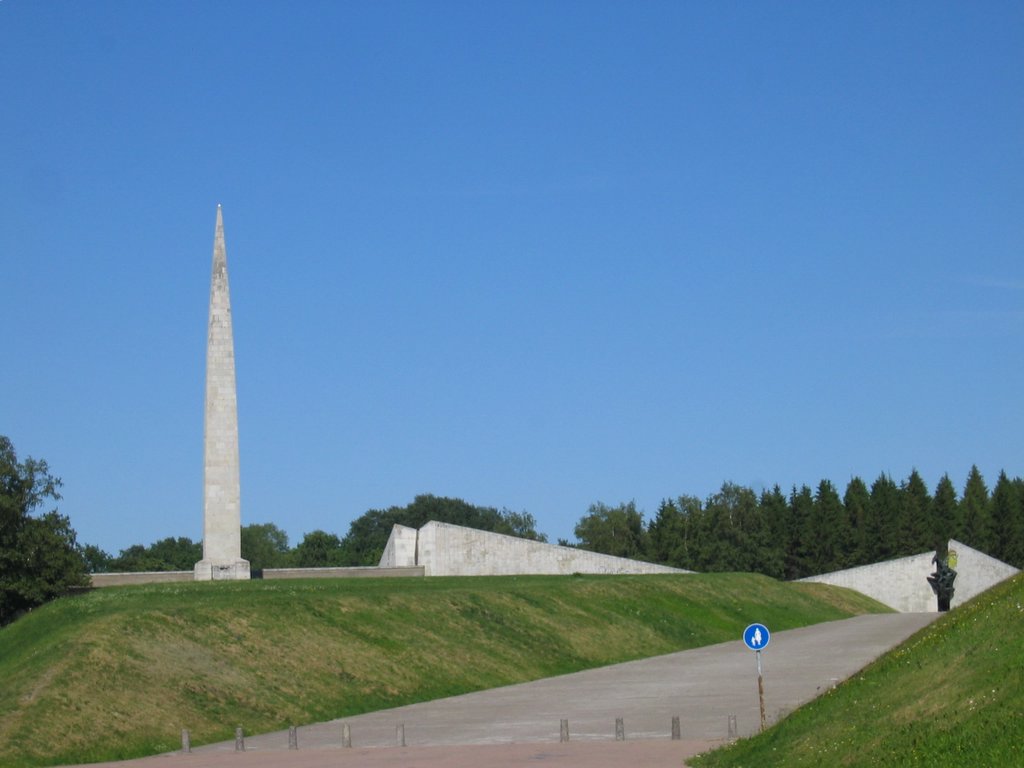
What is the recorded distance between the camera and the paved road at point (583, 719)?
28.7 metres

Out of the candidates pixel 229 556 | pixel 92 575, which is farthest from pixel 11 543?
pixel 229 556

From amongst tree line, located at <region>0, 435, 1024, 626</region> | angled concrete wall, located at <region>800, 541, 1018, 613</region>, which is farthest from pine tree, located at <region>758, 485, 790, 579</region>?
angled concrete wall, located at <region>800, 541, 1018, 613</region>

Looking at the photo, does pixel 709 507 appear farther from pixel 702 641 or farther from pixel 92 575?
pixel 92 575

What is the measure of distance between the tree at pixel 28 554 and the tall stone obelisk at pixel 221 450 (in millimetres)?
7168

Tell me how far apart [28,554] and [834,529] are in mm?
65860

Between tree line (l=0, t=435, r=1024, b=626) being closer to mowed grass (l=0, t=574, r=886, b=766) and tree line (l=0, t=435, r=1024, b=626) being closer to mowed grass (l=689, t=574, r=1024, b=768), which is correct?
mowed grass (l=0, t=574, r=886, b=766)

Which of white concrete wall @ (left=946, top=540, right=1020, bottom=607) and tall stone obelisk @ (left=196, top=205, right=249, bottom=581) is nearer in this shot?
tall stone obelisk @ (left=196, top=205, right=249, bottom=581)

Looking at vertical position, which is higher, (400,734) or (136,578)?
(136,578)

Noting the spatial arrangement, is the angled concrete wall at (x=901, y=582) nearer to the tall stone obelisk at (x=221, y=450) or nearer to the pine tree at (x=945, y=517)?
the pine tree at (x=945, y=517)

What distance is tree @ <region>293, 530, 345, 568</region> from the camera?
135 meters

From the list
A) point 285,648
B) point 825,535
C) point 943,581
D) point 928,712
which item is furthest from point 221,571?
point 825,535

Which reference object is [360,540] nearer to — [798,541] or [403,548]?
[798,541]

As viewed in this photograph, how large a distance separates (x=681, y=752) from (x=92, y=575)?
36.3 meters

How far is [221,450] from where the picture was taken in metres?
61.3
